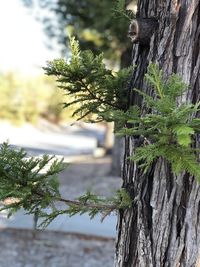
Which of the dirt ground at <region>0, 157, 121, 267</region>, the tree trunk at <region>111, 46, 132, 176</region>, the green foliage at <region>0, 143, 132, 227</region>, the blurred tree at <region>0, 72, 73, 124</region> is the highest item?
the blurred tree at <region>0, 72, 73, 124</region>

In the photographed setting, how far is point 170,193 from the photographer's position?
2168 mm

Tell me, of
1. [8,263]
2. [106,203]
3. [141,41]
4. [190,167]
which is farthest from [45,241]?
[190,167]

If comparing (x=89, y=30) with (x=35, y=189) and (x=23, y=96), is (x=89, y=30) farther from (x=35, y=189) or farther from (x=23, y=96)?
(x=23, y=96)

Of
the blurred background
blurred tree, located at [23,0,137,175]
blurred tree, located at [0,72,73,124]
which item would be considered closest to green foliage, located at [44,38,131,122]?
the blurred background

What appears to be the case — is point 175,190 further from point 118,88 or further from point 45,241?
point 45,241

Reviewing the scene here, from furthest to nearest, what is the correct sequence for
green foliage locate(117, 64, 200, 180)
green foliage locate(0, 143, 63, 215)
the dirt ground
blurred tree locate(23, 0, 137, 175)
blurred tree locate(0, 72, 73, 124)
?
blurred tree locate(0, 72, 73, 124), blurred tree locate(23, 0, 137, 175), the dirt ground, green foliage locate(0, 143, 63, 215), green foliage locate(117, 64, 200, 180)

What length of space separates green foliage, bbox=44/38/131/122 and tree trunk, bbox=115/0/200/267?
0.16 meters

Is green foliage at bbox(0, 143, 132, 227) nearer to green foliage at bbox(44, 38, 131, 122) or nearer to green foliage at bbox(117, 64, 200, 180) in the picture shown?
green foliage at bbox(44, 38, 131, 122)

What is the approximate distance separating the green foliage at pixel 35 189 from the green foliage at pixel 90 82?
13.9 inches

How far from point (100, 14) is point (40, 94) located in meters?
21.7

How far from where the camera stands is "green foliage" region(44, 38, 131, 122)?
7.25 feet

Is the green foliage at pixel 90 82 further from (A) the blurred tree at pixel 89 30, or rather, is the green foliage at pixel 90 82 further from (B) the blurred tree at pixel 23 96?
(B) the blurred tree at pixel 23 96

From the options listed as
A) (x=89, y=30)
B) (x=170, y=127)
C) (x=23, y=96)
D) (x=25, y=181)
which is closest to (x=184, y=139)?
(x=170, y=127)

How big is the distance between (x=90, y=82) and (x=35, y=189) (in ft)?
1.91
